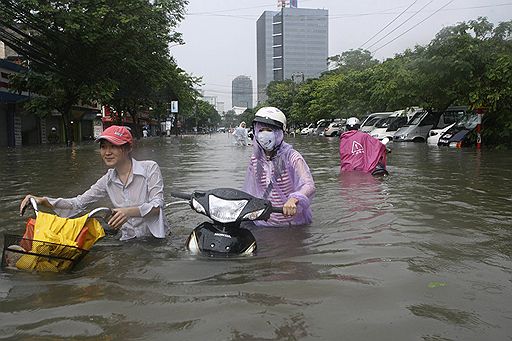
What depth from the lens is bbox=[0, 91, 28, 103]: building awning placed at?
90.1 feet

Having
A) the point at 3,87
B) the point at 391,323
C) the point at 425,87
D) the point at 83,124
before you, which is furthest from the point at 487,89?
the point at 83,124

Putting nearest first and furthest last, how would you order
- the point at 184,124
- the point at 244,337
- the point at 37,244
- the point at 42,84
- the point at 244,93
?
1. the point at 244,337
2. the point at 37,244
3. the point at 42,84
4. the point at 244,93
5. the point at 184,124

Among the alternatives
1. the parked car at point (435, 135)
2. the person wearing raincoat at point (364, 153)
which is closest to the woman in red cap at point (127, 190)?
the person wearing raincoat at point (364, 153)

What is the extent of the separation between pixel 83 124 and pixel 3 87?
68.1 feet

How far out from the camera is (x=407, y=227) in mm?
5281

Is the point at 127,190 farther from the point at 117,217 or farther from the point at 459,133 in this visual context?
the point at 459,133

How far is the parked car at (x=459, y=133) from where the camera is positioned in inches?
920

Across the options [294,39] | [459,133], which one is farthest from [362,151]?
[294,39]

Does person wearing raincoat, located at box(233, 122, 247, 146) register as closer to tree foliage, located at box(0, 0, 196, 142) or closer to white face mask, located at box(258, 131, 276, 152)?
tree foliage, located at box(0, 0, 196, 142)

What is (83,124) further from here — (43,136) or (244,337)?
(244,337)

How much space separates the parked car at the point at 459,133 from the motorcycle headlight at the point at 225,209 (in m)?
21.6

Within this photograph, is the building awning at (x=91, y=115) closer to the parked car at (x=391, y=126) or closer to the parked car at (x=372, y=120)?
the parked car at (x=372, y=120)

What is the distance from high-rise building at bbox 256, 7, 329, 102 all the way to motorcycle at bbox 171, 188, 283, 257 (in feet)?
136

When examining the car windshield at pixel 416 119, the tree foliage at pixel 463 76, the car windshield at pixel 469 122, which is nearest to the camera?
the tree foliage at pixel 463 76
